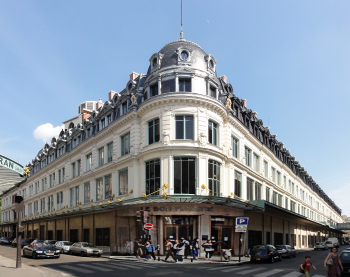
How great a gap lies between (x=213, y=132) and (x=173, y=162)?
5.04 metres

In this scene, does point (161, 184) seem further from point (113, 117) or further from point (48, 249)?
point (113, 117)

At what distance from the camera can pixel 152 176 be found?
30.9m

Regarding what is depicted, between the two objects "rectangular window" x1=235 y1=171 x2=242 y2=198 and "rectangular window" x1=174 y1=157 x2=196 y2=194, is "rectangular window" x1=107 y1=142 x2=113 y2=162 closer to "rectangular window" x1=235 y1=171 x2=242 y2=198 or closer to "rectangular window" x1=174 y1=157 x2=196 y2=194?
"rectangular window" x1=174 y1=157 x2=196 y2=194

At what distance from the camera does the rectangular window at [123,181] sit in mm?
34406

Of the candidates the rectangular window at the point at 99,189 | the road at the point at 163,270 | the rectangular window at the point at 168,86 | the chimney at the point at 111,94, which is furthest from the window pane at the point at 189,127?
the chimney at the point at 111,94

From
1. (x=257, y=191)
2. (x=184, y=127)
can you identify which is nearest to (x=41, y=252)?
(x=184, y=127)

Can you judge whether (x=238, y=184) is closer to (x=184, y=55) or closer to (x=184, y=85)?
(x=184, y=85)

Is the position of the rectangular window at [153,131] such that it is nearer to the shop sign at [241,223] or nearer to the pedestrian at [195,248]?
the pedestrian at [195,248]

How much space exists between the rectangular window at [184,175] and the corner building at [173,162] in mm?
85

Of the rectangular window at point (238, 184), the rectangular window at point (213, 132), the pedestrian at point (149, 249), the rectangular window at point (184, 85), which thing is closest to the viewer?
the pedestrian at point (149, 249)

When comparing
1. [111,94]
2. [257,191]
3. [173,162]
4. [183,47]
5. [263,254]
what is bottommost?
[263,254]

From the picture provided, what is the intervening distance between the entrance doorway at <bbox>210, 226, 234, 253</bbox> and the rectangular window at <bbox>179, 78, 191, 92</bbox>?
12340mm

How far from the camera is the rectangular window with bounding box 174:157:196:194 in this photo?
29609 mm

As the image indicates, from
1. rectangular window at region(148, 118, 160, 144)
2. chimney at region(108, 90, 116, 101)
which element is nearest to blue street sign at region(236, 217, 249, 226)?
rectangular window at region(148, 118, 160, 144)
